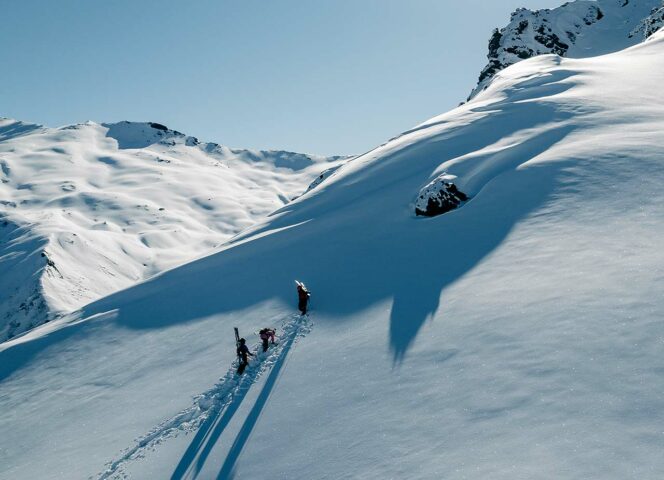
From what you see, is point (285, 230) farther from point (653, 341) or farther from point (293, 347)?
point (653, 341)

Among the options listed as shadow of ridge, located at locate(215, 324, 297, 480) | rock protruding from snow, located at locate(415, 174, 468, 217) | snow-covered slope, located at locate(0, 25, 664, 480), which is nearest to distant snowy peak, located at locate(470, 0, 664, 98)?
snow-covered slope, located at locate(0, 25, 664, 480)

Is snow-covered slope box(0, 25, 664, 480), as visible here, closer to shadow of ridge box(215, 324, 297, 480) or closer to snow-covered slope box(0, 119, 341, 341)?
shadow of ridge box(215, 324, 297, 480)

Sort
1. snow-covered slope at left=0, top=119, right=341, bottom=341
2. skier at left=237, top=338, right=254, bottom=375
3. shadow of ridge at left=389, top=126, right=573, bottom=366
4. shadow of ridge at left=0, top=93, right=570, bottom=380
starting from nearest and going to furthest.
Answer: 1. shadow of ridge at left=389, top=126, right=573, bottom=366
2. skier at left=237, top=338, right=254, bottom=375
3. shadow of ridge at left=0, top=93, right=570, bottom=380
4. snow-covered slope at left=0, top=119, right=341, bottom=341

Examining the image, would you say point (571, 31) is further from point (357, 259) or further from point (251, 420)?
point (251, 420)

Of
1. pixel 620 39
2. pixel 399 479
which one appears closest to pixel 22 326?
pixel 399 479

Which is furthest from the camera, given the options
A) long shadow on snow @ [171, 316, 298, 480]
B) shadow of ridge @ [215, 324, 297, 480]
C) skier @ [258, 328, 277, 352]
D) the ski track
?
skier @ [258, 328, 277, 352]

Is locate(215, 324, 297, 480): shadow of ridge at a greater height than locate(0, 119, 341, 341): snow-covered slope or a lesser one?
lesser

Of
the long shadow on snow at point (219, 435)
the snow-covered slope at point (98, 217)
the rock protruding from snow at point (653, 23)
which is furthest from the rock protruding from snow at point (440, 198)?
the rock protruding from snow at point (653, 23)
